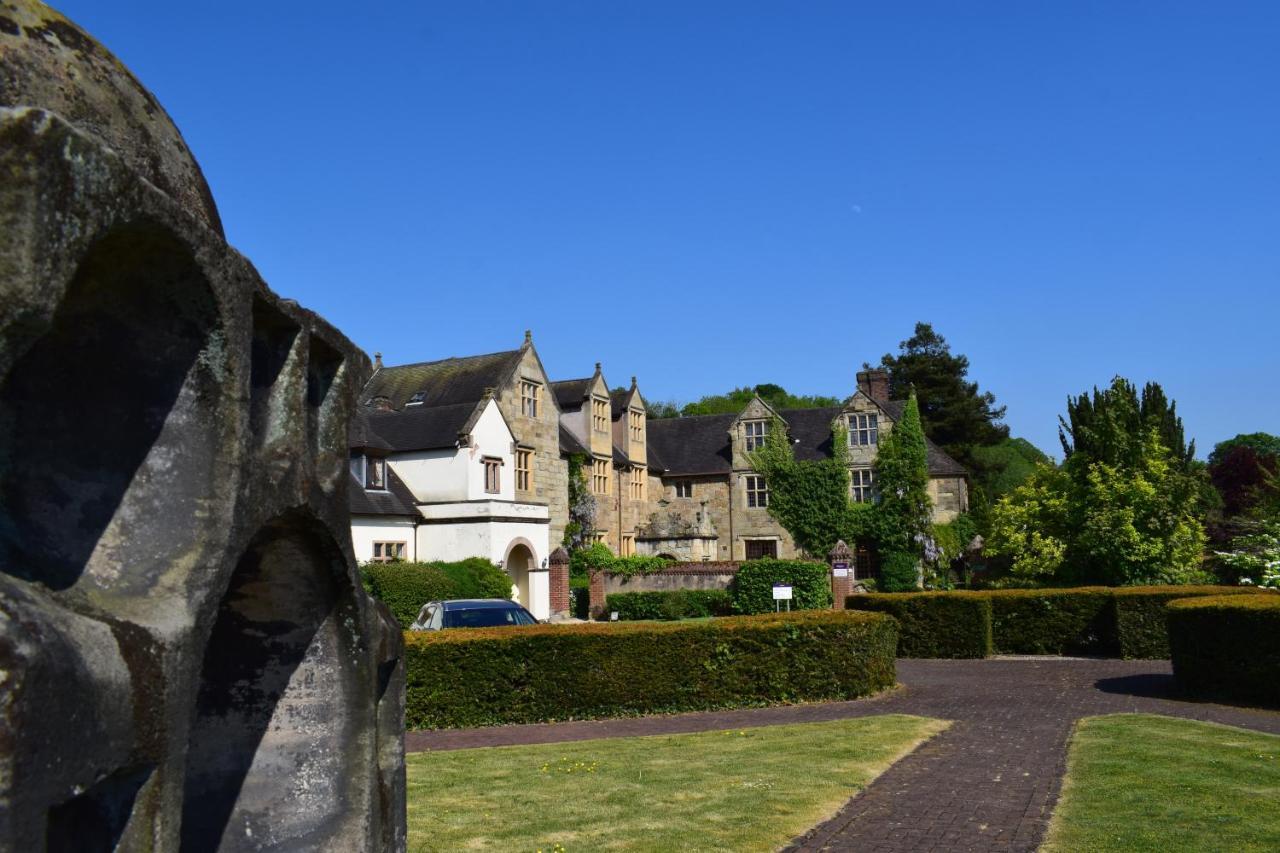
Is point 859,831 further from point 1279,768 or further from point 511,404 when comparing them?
point 511,404

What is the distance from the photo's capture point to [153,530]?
340 cm

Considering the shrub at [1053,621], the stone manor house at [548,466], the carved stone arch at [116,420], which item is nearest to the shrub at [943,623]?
the shrub at [1053,621]

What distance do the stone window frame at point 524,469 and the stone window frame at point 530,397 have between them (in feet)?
5.10

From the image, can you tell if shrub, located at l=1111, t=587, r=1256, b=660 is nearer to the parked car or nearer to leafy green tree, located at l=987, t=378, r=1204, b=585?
leafy green tree, located at l=987, t=378, r=1204, b=585

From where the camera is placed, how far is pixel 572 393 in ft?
153

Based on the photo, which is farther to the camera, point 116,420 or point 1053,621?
point 1053,621

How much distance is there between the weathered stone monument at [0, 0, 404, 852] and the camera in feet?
8.77

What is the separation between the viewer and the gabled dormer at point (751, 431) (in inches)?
1970

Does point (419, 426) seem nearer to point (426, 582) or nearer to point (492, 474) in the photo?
point (492, 474)

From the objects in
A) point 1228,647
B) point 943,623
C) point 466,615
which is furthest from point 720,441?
point 1228,647

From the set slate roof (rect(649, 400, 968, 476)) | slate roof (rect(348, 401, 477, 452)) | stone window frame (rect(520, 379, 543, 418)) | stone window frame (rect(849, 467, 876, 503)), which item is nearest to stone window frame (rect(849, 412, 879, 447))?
slate roof (rect(649, 400, 968, 476))

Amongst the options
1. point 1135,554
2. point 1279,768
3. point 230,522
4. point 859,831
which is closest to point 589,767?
point 859,831

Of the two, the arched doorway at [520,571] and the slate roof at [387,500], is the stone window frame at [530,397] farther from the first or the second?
the slate roof at [387,500]

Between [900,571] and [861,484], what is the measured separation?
4.64 meters
